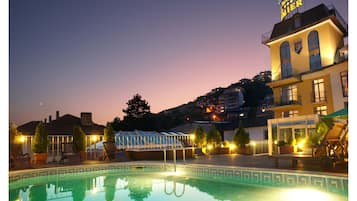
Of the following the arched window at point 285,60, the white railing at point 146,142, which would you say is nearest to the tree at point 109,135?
the white railing at point 146,142

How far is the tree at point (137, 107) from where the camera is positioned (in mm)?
35688

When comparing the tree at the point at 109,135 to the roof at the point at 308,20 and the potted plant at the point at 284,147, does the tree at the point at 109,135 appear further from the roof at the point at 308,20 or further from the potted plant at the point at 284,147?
the roof at the point at 308,20

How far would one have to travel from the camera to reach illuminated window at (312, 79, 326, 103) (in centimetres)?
1944

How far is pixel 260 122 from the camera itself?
2472 centimetres

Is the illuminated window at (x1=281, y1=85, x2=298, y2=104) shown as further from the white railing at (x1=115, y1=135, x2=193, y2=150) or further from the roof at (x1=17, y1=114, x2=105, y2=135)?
the roof at (x1=17, y1=114, x2=105, y2=135)

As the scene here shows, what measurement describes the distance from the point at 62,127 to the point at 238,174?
14.3 meters

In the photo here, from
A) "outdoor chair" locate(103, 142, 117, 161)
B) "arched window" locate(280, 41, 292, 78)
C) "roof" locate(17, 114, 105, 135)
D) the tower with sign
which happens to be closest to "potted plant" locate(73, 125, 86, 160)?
"outdoor chair" locate(103, 142, 117, 161)

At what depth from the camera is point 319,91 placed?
19766 mm

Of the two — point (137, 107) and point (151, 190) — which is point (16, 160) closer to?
point (151, 190)

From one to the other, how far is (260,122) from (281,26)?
337 inches

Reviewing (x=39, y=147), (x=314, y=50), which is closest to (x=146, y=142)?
(x=39, y=147)

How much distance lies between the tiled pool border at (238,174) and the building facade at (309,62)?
32.4 ft
